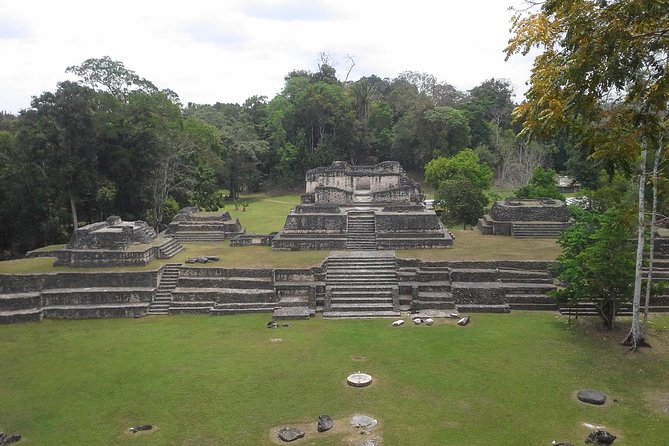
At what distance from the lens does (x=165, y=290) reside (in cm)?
1734

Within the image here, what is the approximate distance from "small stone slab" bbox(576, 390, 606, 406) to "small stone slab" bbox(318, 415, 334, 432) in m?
4.78

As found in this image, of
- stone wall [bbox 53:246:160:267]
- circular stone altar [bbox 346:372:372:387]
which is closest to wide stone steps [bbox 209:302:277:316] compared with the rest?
stone wall [bbox 53:246:160:267]

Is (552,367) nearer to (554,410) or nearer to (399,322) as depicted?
(554,410)

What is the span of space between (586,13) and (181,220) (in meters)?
21.0

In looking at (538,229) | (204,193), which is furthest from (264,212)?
(538,229)

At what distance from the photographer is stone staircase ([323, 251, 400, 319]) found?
1588cm

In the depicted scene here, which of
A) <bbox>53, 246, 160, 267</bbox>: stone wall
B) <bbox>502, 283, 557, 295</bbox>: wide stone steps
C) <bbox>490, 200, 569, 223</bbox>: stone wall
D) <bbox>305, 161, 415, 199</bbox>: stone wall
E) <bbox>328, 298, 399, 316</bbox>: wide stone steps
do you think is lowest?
<bbox>328, 298, 399, 316</bbox>: wide stone steps

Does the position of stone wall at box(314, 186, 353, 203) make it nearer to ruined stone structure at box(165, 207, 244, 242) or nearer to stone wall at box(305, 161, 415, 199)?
stone wall at box(305, 161, 415, 199)

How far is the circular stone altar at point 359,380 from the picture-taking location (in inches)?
430

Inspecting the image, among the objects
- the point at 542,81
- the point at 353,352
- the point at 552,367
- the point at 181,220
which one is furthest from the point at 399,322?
the point at 181,220

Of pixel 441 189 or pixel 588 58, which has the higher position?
pixel 588 58

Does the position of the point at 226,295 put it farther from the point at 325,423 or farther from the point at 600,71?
the point at 600,71

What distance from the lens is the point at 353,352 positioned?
12.8m

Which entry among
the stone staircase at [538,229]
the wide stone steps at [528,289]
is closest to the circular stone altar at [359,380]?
the wide stone steps at [528,289]
